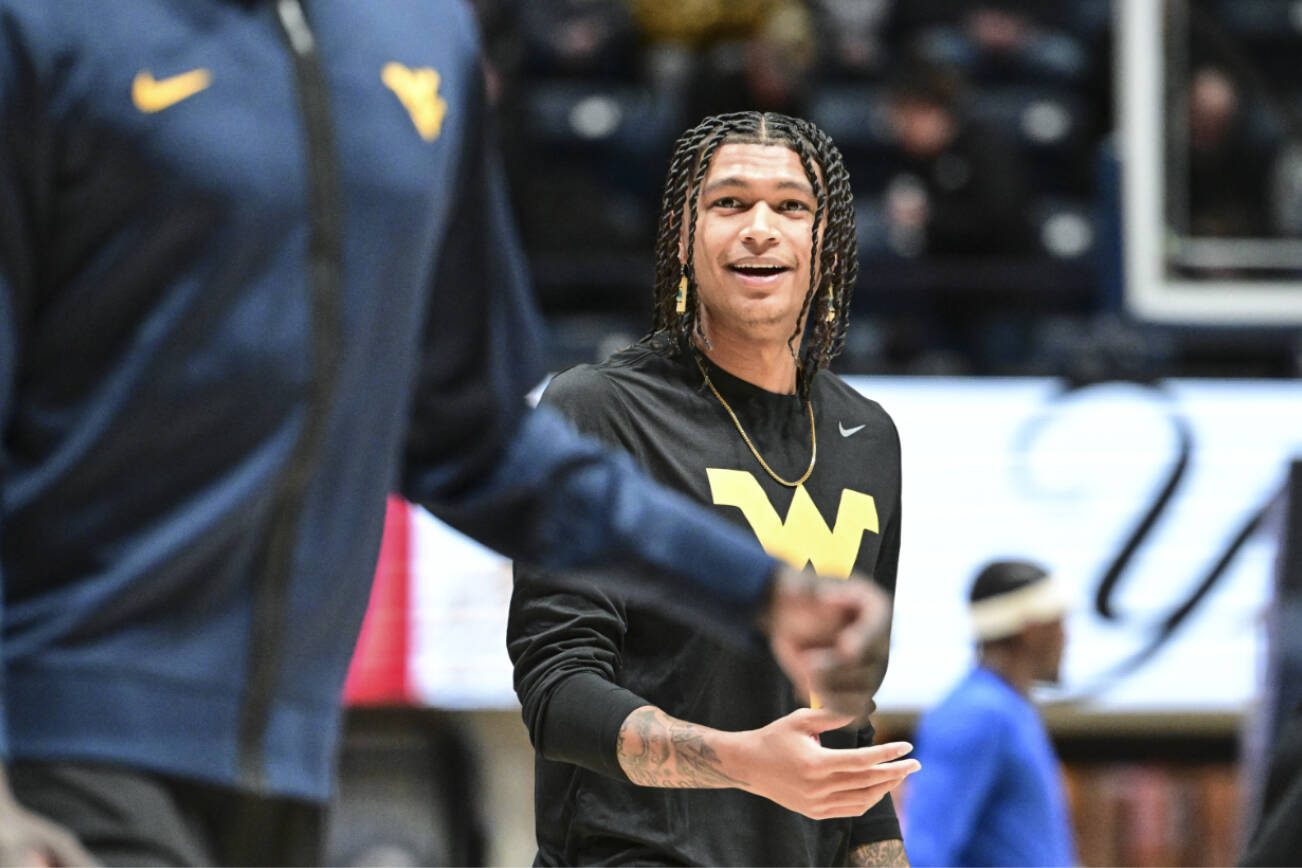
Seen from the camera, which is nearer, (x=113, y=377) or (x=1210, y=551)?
(x=113, y=377)

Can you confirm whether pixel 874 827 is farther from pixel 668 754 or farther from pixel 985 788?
pixel 985 788

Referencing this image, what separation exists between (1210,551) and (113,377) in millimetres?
6840

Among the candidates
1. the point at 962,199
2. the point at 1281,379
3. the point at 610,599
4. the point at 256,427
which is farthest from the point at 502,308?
the point at 962,199

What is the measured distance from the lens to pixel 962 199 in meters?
9.88

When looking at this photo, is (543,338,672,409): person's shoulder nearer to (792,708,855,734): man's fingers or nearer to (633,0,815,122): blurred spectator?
(792,708,855,734): man's fingers

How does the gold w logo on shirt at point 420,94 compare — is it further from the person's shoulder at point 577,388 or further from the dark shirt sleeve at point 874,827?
the dark shirt sleeve at point 874,827

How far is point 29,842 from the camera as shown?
1.48 meters

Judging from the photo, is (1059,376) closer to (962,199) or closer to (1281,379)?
(1281,379)

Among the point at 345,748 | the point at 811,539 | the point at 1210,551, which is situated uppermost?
the point at 811,539

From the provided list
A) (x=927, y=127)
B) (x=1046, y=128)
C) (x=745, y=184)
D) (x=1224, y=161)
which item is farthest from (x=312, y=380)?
(x=1046, y=128)

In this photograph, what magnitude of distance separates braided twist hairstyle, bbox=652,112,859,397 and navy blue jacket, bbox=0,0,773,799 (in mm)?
1301

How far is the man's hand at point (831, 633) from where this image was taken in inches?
71.7

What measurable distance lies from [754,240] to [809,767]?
86 cm

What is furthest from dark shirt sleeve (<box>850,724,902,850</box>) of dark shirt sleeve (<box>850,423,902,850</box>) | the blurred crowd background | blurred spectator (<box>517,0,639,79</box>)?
blurred spectator (<box>517,0,639,79</box>)
